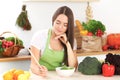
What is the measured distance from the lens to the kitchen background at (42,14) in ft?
9.90

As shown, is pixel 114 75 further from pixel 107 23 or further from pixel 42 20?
pixel 107 23

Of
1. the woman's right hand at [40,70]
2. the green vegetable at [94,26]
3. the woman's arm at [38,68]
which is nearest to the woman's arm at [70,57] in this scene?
the woman's arm at [38,68]

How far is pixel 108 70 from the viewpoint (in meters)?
1.96

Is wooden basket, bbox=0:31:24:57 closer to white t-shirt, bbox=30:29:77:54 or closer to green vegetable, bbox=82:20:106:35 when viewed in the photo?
white t-shirt, bbox=30:29:77:54

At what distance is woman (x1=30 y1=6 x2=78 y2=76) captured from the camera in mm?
2258

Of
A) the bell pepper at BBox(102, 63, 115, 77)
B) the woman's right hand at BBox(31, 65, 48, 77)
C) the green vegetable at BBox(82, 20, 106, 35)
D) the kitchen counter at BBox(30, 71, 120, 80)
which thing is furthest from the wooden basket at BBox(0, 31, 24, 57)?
the bell pepper at BBox(102, 63, 115, 77)

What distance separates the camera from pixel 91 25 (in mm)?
3291

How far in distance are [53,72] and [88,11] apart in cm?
152

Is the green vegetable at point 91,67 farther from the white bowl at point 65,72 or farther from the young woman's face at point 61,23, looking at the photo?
the young woman's face at point 61,23

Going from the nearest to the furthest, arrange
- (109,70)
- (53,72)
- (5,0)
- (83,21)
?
(109,70), (53,72), (5,0), (83,21)

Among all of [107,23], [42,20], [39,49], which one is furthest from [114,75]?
[107,23]

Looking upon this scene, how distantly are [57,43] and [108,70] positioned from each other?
1.92ft

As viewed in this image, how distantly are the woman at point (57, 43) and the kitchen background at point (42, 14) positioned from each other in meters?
0.68

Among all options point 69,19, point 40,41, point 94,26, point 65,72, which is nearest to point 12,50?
point 40,41
